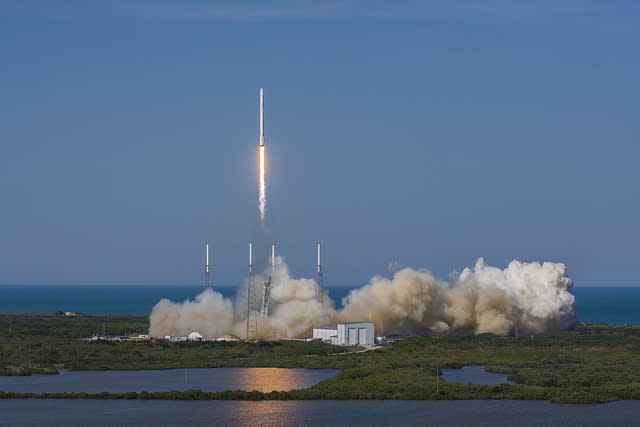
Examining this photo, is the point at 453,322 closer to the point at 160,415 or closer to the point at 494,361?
the point at 494,361

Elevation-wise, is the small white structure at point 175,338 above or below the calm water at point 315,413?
above

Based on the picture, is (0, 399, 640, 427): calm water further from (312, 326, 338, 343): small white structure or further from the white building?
(312, 326, 338, 343): small white structure

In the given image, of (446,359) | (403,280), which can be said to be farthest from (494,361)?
(403,280)

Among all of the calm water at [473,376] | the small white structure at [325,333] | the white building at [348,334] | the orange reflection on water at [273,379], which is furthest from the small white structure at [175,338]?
the calm water at [473,376]

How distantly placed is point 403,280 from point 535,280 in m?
14.3

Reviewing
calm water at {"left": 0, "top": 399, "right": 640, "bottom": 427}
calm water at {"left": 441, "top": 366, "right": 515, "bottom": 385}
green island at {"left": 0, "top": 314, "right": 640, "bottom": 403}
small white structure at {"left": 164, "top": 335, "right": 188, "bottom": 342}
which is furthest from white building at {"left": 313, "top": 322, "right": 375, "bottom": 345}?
calm water at {"left": 0, "top": 399, "right": 640, "bottom": 427}

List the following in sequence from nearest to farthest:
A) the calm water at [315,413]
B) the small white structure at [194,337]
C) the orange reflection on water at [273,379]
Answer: the calm water at [315,413], the orange reflection on water at [273,379], the small white structure at [194,337]

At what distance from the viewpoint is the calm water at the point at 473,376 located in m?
62.8

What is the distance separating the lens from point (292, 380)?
63375 mm

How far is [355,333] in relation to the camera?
83.5 metres

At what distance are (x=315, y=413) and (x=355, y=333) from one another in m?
32.0

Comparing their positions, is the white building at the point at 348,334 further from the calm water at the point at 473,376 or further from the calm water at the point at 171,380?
the calm water at the point at 473,376

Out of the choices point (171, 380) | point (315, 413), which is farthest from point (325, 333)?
point (315, 413)

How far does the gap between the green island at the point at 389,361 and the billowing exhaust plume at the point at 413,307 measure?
3.28 m
